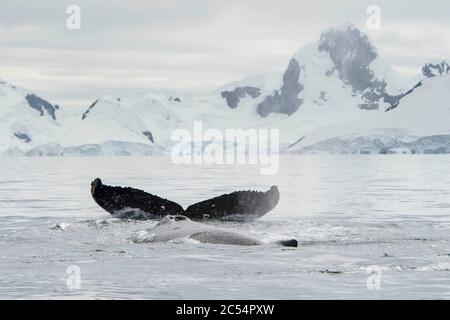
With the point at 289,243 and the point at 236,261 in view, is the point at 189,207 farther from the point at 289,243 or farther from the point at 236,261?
the point at 236,261

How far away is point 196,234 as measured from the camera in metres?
12.6

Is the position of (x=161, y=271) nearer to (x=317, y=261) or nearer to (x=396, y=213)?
(x=317, y=261)

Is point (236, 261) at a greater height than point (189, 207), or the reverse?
point (189, 207)

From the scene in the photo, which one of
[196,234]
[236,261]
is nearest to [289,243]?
[196,234]

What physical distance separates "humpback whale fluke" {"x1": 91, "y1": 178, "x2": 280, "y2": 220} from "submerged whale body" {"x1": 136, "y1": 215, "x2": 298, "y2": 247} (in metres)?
2.60

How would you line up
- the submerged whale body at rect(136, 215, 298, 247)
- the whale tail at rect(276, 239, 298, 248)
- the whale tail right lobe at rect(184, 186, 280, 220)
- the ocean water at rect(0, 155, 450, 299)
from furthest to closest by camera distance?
the whale tail right lobe at rect(184, 186, 280, 220) < the submerged whale body at rect(136, 215, 298, 247) < the whale tail at rect(276, 239, 298, 248) < the ocean water at rect(0, 155, 450, 299)

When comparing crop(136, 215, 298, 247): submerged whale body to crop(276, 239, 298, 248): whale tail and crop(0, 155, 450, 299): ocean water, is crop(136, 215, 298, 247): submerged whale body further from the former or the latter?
crop(0, 155, 450, 299): ocean water

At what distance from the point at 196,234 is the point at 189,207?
336 cm

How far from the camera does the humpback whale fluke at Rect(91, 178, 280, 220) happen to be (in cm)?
1608

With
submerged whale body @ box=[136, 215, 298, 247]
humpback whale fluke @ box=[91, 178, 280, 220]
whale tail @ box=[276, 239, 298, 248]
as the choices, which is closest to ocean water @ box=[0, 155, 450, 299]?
whale tail @ box=[276, 239, 298, 248]

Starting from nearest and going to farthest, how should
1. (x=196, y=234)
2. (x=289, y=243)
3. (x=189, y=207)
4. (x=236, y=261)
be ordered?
(x=236, y=261), (x=289, y=243), (x=196, y=234), (x=189, y=207)

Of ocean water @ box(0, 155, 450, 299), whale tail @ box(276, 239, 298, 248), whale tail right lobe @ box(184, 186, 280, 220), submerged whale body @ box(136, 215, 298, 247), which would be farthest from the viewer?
whale tail right lobe @ box(184, 186, 280, 220)
